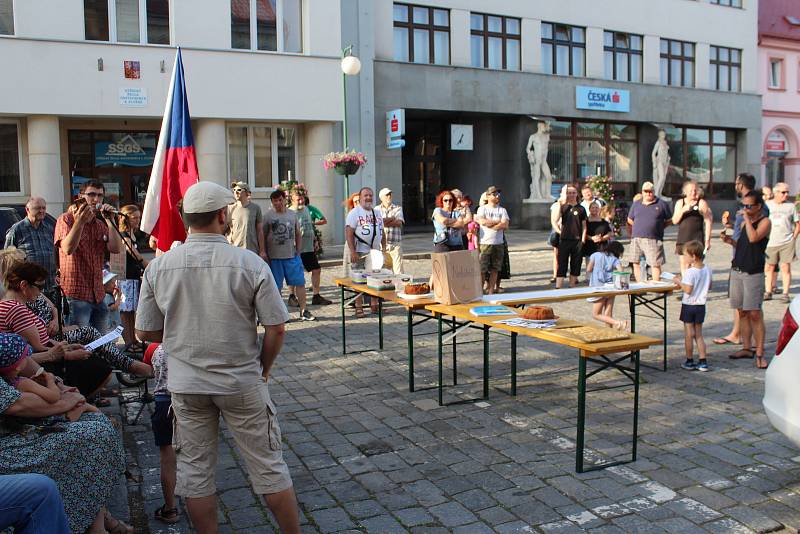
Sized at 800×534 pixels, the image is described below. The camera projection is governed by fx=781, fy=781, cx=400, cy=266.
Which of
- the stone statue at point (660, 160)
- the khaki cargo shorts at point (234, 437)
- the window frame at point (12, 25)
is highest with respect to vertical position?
the window frame at point (12, 25)

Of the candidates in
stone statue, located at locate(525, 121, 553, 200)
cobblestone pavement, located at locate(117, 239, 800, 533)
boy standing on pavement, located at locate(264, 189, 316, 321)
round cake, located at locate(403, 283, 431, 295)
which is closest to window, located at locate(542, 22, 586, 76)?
stone statue, located at locate(525, 121, 553, 200)

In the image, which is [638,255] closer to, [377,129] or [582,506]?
[582,506]

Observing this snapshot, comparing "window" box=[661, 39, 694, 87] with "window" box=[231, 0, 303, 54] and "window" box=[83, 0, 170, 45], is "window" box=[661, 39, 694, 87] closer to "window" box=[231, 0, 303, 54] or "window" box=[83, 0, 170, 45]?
"window" box=[231, 0, 303, 54]

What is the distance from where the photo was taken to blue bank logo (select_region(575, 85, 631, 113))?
29.8 m

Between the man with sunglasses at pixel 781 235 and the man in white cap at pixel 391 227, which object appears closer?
the man in white cap at pixel 391 227

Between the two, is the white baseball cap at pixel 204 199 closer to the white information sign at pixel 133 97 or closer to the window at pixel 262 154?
the white information sign at pixel 133 97

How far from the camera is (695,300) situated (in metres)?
7.71

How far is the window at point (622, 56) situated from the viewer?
3064 centimetres

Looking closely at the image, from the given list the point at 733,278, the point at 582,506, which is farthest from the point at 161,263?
the point at 733,278

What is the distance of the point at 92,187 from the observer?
7.33 meters

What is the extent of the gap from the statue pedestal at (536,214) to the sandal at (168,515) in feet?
82.3

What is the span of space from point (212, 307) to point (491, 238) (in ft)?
31.2

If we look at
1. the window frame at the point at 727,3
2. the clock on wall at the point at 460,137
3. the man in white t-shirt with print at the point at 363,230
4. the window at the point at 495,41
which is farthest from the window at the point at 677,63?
the man in white t-shirt with print at the point at 363,230

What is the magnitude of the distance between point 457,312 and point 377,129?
1959 cm
